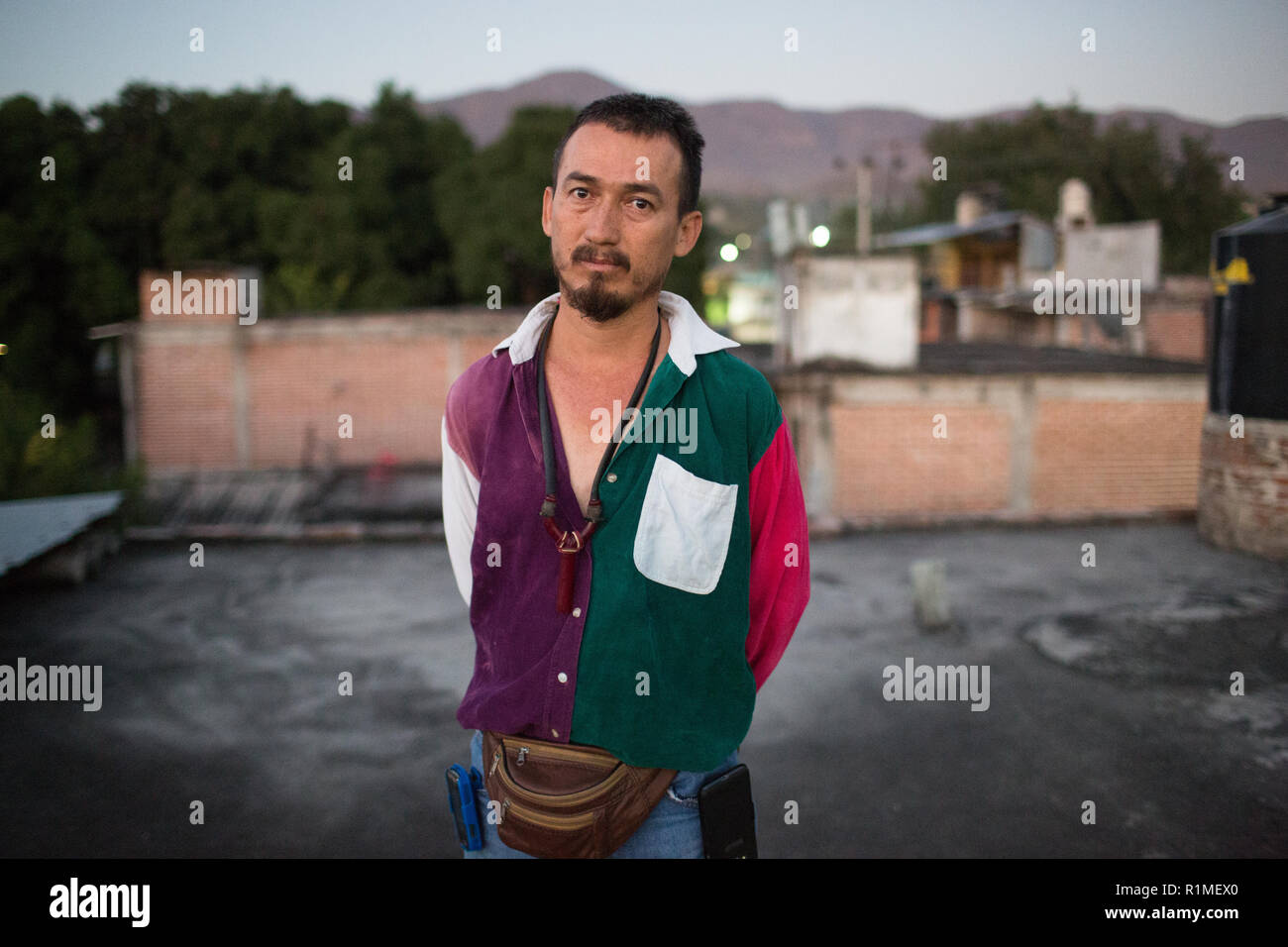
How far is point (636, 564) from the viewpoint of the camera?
1.92 m

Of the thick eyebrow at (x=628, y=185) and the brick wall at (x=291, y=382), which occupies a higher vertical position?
the thick eyebrow at (x=628, y=185)

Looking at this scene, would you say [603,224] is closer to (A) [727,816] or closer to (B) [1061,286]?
(A) [727,816]

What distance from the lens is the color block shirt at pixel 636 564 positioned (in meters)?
1.93

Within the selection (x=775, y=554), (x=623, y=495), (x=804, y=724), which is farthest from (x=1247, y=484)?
(x=623, y=495)

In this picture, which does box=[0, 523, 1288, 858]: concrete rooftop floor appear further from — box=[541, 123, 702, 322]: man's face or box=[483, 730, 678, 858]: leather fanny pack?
box=[541, 123, 702, 322]: man's face

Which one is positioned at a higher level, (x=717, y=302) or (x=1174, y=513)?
(x=717, y=302)

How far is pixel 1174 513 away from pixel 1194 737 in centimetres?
835

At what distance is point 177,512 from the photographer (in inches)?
628

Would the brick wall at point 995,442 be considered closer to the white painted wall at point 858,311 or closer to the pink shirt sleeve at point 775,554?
the white painted wall at point 858,311

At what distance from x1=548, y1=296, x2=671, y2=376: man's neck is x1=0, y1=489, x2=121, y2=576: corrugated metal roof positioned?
7011 mm

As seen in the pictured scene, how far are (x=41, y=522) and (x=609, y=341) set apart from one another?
368 inches

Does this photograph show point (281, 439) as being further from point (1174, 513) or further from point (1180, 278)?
point (1180, 278)

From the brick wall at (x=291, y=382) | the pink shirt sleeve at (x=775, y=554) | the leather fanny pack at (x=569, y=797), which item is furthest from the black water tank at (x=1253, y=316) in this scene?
the brick wall at (x=291, y=382)
